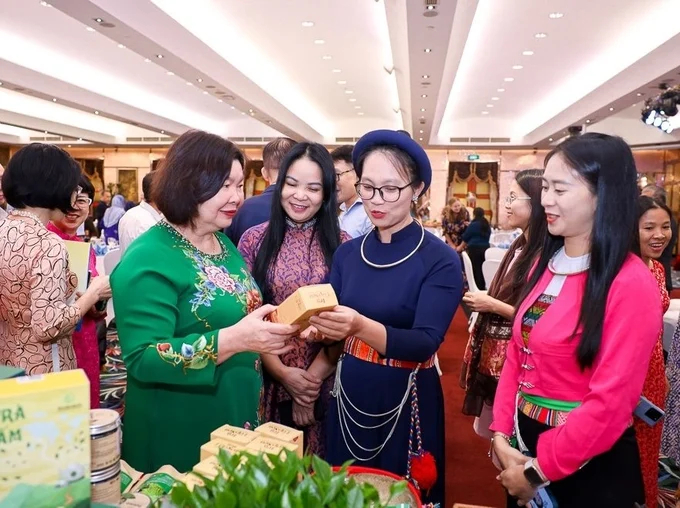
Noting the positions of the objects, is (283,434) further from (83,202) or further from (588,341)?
(83,202)

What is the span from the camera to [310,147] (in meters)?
2.17

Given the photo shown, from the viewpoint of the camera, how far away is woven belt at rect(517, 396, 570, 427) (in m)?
1.42

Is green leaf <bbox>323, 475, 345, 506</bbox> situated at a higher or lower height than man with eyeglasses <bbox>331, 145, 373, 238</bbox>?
lower

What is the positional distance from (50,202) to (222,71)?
7.19m

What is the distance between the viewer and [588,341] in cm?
133

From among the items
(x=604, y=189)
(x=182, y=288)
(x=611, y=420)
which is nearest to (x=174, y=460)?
(x=182, y=288)

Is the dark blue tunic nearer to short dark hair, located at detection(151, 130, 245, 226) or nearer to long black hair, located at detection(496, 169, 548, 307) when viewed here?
short dark hair, located at detection(151, 130, 245, 226)

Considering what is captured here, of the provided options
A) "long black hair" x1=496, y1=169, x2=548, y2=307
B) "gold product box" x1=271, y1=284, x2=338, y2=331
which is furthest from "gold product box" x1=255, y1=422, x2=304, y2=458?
"long black hair" x1=496, y1=169, x2=548, y2=307

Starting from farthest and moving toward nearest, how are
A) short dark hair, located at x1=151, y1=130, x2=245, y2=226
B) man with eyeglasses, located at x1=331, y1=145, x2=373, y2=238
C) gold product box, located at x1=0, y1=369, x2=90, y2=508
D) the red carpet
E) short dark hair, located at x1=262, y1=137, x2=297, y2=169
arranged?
man with eyeglasses, located at x1=331, y1=145, x2=373, y2=238 < short dark hair, located at x1=262, y1=137, x2=297, y2=169 < the red carpet < short dark hair, located at x1=151, y1=130, x2=245, y2=226 < gold product box, located at x1=0, y1=369, x2=90, y2=508

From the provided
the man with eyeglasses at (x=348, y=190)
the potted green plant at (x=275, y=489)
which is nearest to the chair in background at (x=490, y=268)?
the man with eyeglasses at (x=348, y=190)

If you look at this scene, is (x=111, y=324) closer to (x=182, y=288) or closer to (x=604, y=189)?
(x=182, y=288)

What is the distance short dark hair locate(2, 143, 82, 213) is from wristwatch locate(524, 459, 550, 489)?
6.23 feet

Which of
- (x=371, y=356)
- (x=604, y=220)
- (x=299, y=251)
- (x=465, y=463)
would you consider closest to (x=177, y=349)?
(x=371, y=356)

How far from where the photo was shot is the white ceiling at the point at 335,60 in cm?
657
